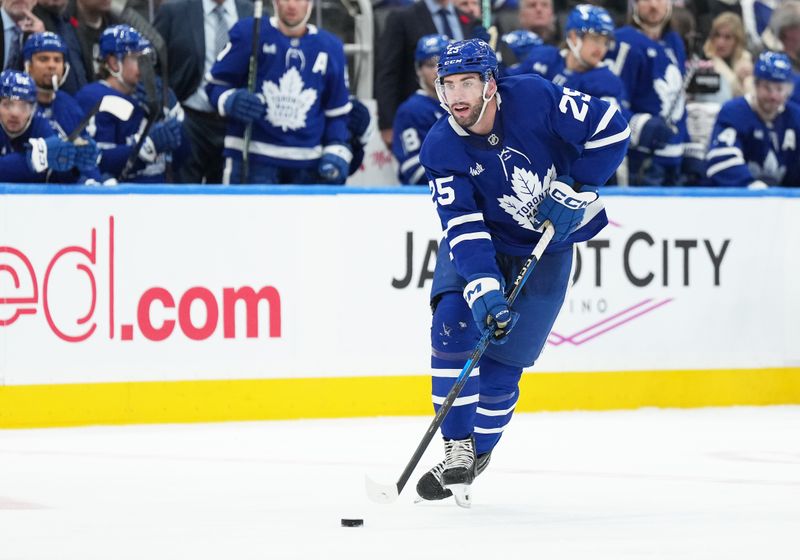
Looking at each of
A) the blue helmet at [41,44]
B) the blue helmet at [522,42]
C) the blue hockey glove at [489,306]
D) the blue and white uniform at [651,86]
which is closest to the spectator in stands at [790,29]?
the blue and white uniform at [651,86]

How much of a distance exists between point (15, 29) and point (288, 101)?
1.19 m

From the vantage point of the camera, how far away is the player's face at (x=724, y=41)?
862cm

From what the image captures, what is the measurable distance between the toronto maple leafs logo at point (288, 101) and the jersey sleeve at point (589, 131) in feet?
8.41

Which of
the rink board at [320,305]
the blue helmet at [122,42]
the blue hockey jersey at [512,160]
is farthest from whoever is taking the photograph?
the blue helmet at [122,42]

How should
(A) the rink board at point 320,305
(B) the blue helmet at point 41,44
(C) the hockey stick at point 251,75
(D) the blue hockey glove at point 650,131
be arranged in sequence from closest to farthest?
(A) the rink board at point 320,305, (B) the blue helmet at point 41,44, (C) the hockey stick at point 251,75, (D) the blue hockey glove at point 650,131

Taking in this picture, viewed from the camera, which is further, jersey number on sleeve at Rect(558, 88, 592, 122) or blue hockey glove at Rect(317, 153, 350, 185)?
blue hockey glove at Rect(317, 153, 350, 185)

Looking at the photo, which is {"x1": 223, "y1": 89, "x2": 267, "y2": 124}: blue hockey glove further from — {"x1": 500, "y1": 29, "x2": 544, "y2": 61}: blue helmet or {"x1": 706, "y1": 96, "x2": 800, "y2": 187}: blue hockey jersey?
{"x1": 706, "y1": 96, "x2": 800, "y2": 187}: blue hockey jersey

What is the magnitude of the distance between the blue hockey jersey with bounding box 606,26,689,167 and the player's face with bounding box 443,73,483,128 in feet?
11.0

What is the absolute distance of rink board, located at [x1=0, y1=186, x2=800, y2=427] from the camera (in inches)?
244

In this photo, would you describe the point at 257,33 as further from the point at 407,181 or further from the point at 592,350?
the point at 592,350

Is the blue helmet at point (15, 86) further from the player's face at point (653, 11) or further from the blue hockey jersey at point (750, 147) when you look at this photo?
the blue hockey jersey at point (750, 147)

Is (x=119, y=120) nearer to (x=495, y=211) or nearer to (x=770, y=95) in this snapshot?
(x=495, y=211)

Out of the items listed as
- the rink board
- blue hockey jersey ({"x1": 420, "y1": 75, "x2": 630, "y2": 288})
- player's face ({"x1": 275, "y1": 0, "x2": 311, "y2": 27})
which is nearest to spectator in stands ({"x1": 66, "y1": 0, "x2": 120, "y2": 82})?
player's face ({"x1": 275, "y1": 0, "x2": 311, "y2": 27})

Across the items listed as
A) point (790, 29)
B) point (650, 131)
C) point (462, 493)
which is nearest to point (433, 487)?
point (462, 493)
